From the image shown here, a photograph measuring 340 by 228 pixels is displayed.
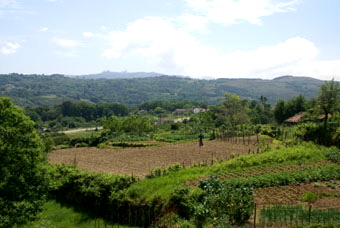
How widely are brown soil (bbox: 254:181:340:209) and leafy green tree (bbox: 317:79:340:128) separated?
44.4 feet

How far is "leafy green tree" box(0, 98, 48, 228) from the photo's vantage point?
574 inches

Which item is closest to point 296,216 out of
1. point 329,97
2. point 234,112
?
point 329,97

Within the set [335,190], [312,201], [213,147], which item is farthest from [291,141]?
[312,201]

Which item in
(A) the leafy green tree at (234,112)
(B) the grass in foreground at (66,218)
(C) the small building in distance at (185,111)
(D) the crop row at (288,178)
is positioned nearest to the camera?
(D) the crop row at (288,178)

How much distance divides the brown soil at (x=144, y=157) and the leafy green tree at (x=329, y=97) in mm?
7792

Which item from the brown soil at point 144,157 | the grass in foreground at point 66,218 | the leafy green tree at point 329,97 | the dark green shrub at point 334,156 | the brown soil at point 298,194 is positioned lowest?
the grass in foreground at point 66,218

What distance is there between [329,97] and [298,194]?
55.0ft

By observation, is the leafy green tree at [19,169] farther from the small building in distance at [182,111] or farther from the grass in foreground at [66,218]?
the small building in distance at [182,111]

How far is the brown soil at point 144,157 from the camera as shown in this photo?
78.9ft

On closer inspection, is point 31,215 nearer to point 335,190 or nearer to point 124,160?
point 124,160

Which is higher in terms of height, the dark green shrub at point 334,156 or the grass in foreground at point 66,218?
the dark green shrub at point 334,156

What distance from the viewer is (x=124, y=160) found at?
2734 centimetres

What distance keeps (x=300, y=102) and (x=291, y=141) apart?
91.1 ft

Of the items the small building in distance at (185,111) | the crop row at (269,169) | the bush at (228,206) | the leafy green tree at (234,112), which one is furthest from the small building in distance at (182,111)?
the bush at (228,206)
